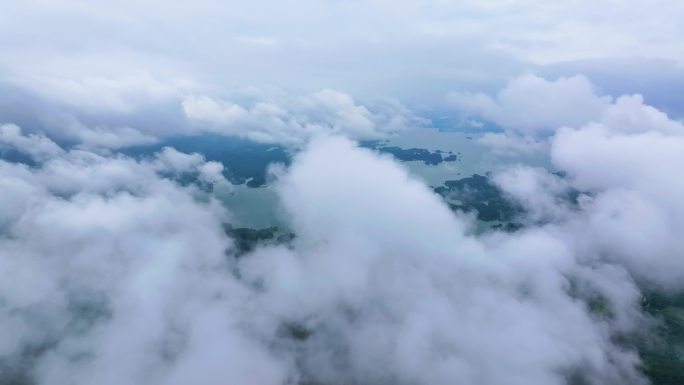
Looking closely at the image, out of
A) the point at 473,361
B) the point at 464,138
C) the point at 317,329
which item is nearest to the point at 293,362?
the point at 317,329

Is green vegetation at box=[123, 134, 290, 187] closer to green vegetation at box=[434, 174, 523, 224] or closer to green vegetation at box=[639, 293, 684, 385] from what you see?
green vegetation at box=[434, 174, 523, 224]

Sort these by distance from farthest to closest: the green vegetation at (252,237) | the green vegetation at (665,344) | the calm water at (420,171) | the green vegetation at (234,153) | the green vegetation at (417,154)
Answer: the green vegetation at (417,154), the green vegetation at (234,153), the calm water at (420,171), the green vegetation at (252,237), the green vegetation at (665,344)

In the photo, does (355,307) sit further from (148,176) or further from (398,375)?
(148,176)

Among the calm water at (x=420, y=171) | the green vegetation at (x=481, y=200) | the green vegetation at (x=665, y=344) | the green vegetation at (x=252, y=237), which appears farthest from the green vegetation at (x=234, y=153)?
the green vegetation at (x=665, y=344)

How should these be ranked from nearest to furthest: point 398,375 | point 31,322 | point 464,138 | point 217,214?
point 398,375, point 31,322, point 217,214, point 464,138

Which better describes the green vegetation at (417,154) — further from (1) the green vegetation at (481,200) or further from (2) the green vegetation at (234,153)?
(2) the green vegetation at (234,153)

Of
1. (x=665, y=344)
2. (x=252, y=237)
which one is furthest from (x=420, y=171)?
(x=665, y=344)

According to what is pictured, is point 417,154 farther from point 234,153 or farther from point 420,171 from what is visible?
point 234,153

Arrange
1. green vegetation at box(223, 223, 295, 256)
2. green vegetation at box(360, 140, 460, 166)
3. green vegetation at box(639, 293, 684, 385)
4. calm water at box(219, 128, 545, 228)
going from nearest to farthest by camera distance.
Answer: green vegetation at box(639, 293, 684, 385), green vegetation at box(223, 223, 295, 256), calm water at box(219, 128, 545, 228), green vegetation at box(360, 140, 460, 166)

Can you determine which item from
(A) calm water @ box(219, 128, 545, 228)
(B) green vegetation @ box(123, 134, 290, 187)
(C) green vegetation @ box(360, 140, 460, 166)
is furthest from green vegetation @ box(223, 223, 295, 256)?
(C) green vegetation @ box(360, 140, 460, 166)

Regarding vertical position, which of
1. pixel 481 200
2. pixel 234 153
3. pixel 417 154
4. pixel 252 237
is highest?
pixel 417 154

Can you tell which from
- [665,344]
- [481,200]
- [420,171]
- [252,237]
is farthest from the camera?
[420,171]
